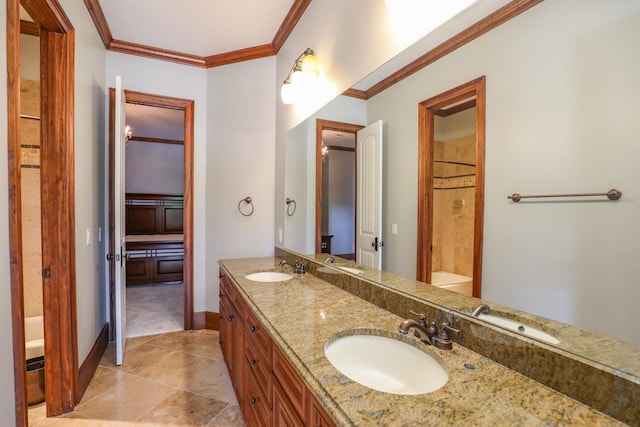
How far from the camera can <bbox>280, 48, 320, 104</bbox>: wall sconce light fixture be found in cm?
208

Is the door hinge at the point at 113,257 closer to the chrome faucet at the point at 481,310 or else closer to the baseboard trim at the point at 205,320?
the baseboard trim at the point at 205,320

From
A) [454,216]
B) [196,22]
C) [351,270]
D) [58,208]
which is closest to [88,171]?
[58,208]

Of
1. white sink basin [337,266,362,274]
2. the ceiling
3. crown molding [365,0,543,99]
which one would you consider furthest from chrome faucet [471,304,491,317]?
the ceiling

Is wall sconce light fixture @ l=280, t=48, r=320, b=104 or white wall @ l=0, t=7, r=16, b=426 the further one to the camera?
wall sconce light fixture @ l=280, t=48, r=320, b=104

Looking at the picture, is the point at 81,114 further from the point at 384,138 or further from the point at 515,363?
the point at 515,363

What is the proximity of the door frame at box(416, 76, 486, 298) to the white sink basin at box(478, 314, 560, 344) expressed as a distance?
0.10 meters

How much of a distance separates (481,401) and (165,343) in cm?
290

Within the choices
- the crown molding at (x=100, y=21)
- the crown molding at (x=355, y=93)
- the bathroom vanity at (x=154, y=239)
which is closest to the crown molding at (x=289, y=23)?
the crown molding at (x=355, y=93)

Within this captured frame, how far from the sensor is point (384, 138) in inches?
58.0

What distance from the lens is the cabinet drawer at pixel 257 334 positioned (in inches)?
49.9

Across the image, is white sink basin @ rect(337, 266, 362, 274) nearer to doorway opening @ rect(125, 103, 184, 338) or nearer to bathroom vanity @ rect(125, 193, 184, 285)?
doorway opening @ rect(125, 103, 184, 338)

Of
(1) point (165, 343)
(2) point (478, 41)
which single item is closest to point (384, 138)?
(2) point (478, 41)

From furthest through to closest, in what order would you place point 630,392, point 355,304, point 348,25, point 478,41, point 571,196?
1. point 348,25
2. point 355,304
3. point 478,41
4. point 571,196
5. point 630,392

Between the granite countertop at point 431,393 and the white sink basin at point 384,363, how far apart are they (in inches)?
1.3
